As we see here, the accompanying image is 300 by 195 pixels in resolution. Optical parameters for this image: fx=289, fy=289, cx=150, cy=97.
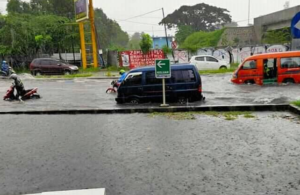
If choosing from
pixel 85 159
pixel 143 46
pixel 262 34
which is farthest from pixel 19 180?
pixel 262 34

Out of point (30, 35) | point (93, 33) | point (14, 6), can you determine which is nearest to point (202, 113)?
point (93, 33)

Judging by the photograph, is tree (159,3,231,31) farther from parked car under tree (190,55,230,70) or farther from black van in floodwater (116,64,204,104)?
black van in floodwater (116,64,204,104)

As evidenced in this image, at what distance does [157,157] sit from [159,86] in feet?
19.5

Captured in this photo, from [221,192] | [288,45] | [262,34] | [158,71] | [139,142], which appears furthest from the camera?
[262,34]

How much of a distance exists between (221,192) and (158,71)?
21.3 ft

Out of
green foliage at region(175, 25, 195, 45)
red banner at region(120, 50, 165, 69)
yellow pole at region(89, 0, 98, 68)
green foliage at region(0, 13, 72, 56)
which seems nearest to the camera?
yellow pole at region(89, 0, 98, 68)

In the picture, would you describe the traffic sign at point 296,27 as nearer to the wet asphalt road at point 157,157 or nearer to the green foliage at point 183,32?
the wet asphalt road at point 157,157

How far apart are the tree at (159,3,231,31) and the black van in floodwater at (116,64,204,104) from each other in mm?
52742

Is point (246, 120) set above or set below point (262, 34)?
below

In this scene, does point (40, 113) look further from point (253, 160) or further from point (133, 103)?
point (253, 160)

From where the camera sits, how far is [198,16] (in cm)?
6297

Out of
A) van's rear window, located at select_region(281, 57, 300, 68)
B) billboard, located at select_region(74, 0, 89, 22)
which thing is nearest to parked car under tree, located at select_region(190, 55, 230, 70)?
van's rear window, located at select_region(281, 57, 300, 68)

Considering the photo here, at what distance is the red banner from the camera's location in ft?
103

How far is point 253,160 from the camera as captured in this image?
5176 mm
